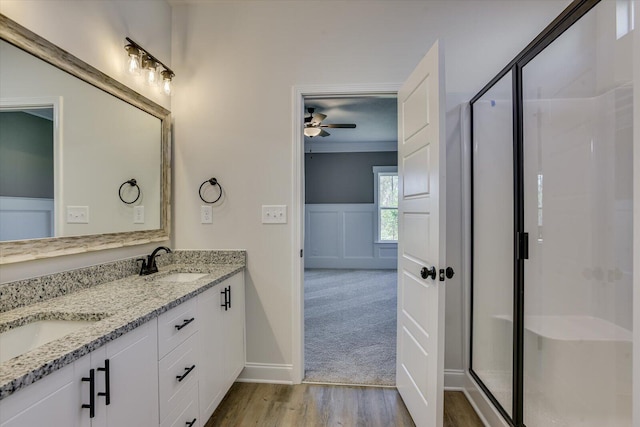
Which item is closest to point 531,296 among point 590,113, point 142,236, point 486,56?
point 590,113

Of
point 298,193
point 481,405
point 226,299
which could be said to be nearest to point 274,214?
point 298,193

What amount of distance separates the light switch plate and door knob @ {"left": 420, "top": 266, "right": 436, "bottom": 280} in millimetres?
1027

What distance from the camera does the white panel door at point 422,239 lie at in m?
1.57

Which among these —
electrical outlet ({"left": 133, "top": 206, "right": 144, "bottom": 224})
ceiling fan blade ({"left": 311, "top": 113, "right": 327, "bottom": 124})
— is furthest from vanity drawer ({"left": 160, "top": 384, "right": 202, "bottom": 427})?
ceiling fan blade ({"left": 311, "top": 113, "right": 327, "bottom": 124})

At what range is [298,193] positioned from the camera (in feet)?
7.53

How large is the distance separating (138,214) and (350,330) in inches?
87.9

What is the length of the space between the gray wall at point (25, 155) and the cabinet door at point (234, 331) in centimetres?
105

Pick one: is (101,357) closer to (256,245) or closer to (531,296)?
(256,245)

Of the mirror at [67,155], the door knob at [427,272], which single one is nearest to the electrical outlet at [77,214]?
the mirror at [67,155]

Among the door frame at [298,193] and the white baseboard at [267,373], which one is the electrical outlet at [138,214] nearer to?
the door frame at [298,193]

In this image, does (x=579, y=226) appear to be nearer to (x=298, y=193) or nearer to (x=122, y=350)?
(x=298, y=193)

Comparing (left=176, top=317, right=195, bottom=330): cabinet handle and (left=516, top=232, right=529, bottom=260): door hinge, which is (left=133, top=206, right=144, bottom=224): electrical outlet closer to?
(left=176, top=317, right=195, bottom=330): cabinet handle

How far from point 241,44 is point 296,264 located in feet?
5.30

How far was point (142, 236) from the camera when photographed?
2055 millimetres
